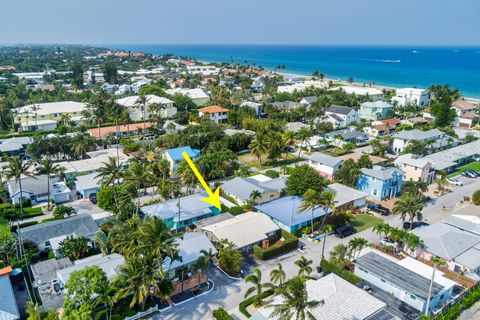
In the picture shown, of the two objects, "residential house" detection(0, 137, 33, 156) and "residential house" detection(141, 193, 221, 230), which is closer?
"residential house" detection(141, 193, 221, 230)

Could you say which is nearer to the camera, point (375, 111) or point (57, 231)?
point (57, 231)

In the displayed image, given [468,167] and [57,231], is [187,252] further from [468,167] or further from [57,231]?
[468,167]

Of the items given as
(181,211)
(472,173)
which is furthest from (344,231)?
(472,173)

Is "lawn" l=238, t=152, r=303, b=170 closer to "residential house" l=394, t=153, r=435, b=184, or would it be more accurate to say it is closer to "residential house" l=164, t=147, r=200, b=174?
"residential house" l=164, t=147, r=200, b=174

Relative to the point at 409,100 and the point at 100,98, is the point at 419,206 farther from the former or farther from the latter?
the point at 409,100

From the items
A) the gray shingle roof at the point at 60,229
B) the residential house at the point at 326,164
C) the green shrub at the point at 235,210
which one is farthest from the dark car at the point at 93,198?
the residential house at the point at 326,164

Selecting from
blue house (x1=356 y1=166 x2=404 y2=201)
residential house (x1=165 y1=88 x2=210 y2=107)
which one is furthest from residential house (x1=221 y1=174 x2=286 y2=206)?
residential house (x1=165 y1=88 x2=210 y2=107)
